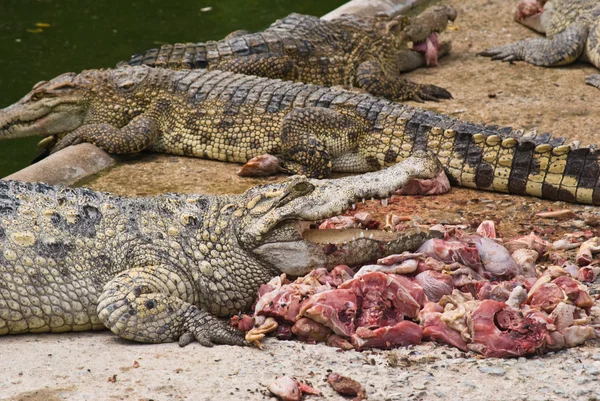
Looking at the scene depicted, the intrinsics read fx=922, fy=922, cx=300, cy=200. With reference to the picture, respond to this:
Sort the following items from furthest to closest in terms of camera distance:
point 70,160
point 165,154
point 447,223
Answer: point 165,154
point 70,160
point 447,223

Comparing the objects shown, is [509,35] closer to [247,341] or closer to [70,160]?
[70,160]

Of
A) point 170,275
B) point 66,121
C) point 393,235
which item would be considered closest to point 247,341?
point 170,275

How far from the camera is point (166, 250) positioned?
4.94 meters

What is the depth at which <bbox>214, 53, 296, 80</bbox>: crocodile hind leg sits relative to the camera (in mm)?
8750

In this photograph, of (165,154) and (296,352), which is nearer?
(296,352)

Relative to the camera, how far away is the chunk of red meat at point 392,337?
454cm

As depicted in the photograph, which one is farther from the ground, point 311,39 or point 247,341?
point 311,39

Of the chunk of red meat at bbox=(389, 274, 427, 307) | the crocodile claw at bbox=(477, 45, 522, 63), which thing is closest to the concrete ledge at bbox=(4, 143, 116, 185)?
the chunk of red meat at bbox=(389, 274, 427, 307)

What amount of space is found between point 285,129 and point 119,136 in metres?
1.44

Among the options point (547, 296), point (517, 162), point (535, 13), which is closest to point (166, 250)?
point (547, 296)

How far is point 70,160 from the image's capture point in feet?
24.5

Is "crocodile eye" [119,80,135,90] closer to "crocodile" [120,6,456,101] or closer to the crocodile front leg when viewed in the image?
the crocodile front leg

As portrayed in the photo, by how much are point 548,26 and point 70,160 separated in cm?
606

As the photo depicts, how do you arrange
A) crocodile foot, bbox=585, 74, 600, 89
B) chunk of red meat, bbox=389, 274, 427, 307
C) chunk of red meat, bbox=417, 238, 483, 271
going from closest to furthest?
chunk of red meat, bbox=389, 274, 427, 307 → chunk of red meat, bbox=417, 238, 483, 271 → crocodile foot, bbox=585, 74, 600, 89
